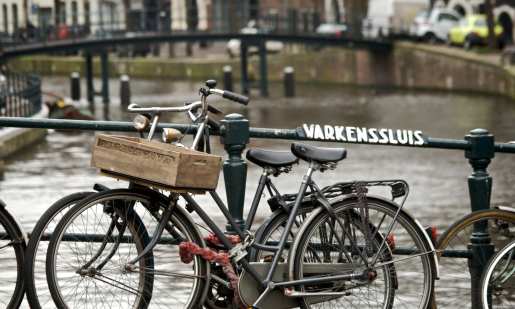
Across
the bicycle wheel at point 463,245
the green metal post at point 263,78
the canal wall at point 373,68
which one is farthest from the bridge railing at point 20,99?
the bicycle wheel at point 463,245

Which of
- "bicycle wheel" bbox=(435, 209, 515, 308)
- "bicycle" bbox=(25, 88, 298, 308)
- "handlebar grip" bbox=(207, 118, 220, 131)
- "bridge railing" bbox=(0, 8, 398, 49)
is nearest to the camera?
"bicycle" bbox=(25, 88, 298, 308)

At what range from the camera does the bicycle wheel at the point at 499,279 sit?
621 centimetres

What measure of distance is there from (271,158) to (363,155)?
15.5 m

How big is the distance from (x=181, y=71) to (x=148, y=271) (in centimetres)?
5439

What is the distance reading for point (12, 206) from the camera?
14227 mm

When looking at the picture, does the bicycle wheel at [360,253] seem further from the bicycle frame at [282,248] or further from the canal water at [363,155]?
the canal water at [363,155]

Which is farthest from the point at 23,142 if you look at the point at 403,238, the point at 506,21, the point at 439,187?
the point at 506,21

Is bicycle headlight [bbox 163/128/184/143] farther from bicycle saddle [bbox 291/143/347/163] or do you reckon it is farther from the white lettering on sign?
the white lettering on sign

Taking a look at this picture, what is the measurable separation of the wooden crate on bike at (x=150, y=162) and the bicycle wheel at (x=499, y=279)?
115cm

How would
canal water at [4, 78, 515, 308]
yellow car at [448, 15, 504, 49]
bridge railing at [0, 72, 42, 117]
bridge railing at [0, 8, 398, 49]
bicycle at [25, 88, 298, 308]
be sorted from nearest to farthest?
bicycle at [25, 88, 298, 308], canal water at [4, 78, 515, 308], bridge railing at [0, 72, 42, 117], bridge railing at [0, 8, 398, 49], yellow car at [448, 15, 504, 49]

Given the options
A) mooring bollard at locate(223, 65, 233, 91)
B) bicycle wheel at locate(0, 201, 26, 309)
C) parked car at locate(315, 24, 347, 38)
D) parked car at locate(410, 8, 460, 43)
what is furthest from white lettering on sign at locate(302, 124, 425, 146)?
parked car at locate(410, 8, 460, 43)

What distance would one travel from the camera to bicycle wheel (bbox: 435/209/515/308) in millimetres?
6457

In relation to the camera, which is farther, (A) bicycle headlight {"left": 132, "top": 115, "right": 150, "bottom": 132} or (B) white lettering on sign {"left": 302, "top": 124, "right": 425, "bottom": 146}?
(B) white lettering on sign {"left": 302, "top": 124, "right": 425, "bottom": 146}

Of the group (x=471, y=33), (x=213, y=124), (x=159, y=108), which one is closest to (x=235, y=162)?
(x=213, y=124)
